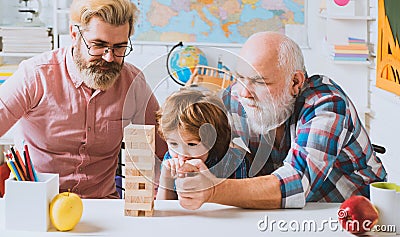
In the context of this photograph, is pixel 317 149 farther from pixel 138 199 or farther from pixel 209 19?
pixel 209 19

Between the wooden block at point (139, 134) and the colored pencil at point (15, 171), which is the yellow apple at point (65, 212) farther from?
the wooden block at point (139, 134)

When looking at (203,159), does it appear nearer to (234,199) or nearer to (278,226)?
(234,199)

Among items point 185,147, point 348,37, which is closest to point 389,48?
point 348,37

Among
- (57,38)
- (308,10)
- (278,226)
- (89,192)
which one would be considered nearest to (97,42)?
(89,192)

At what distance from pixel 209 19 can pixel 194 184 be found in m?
2.79

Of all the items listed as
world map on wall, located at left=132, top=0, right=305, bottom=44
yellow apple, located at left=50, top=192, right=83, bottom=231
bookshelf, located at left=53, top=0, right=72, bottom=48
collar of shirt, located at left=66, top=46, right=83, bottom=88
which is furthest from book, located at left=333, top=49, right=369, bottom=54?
yellow apple, located at left=50, top=192, right=83, bottom=231

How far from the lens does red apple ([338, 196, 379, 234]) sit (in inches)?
55.8

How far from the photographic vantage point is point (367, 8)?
3900mm

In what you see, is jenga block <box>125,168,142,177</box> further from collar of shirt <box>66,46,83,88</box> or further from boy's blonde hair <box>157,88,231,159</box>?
collar of shirt <box>66,46,83,88</box>

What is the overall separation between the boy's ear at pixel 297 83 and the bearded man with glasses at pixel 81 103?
643mm

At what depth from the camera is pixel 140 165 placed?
1.53 meters

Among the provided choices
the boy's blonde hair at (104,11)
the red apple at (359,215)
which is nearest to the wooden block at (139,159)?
the red apple at (359,215)

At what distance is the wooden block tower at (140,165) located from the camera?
153 centimetres

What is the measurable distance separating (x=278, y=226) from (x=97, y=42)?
42.2 inches
